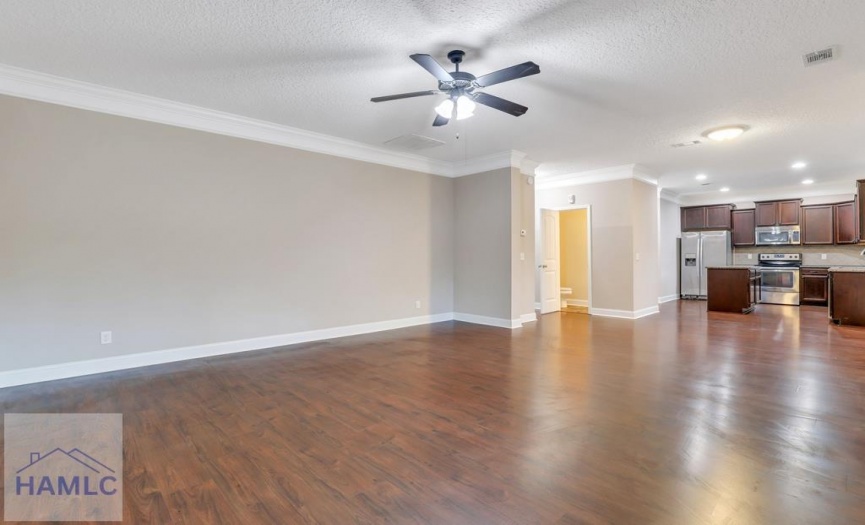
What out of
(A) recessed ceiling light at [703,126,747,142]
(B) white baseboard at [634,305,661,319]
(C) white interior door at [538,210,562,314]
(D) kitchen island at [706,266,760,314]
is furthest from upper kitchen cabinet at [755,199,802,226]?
(A) recessed ceiling light at [703,126,747,142]

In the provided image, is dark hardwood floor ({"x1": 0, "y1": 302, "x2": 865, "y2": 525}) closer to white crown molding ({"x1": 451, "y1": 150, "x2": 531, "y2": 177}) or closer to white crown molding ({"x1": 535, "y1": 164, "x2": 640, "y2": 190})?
white crown molding ({"x1": 451, "y1": 150, "x2": 531, "y2": 177})

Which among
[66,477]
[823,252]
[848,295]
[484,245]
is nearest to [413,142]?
[484,245]

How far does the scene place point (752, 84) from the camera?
3770 mm

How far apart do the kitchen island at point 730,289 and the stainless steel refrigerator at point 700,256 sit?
1.61 m

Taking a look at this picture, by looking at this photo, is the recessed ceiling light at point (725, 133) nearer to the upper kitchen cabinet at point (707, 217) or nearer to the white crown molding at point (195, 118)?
the white crown molding at point (195, 118)

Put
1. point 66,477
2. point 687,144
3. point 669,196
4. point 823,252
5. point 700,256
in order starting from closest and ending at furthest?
point 66,477 < point 687,144 < point 823,252 < point 700,256 < point 669,196

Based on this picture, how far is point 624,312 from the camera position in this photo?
7.27 metres

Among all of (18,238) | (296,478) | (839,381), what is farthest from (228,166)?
(839,381)

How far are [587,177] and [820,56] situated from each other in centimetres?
446

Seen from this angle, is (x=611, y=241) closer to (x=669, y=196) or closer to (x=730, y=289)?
(x=730, y=289)

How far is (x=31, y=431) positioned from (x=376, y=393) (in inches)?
89.3

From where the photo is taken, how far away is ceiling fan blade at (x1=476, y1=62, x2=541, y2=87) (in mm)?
2747

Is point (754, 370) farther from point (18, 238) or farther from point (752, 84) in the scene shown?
point (18, 238)

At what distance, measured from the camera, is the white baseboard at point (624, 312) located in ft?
23.7
